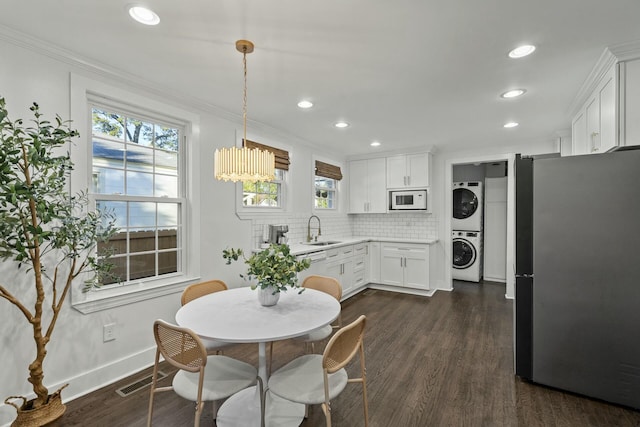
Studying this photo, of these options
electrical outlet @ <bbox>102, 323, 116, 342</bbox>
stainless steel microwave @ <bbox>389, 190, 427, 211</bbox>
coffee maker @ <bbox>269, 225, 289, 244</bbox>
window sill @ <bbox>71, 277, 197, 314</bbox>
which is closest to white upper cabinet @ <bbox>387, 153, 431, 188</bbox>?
stainless steel microwave @ <bbox>389, 190, 427, 211</bbox>

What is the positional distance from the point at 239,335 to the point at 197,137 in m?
2.15

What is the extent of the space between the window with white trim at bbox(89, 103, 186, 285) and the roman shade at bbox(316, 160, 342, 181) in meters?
2.30

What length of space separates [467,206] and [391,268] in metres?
2.07

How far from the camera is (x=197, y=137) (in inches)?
116

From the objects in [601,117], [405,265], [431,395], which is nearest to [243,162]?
[431,395]

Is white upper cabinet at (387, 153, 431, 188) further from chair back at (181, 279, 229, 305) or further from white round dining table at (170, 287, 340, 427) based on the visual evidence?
chair back at (181, 279, 229, 305)

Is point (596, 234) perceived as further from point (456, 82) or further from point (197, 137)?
point (197, 137)

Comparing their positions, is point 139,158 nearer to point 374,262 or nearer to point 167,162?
point 167,162

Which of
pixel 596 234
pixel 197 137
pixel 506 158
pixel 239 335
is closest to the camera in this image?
pixel 239 335

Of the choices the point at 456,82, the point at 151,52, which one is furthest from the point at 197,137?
the point at 456,82

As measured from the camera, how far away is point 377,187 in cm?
538

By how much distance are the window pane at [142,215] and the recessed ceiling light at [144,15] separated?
1.45 meters

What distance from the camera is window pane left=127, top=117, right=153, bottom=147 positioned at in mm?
2569

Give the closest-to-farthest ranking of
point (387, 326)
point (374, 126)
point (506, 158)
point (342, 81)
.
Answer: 1. point (342, 81)
2. point (387, 326)
3. point (374, 126)
4. point (506, 158)
